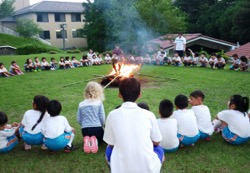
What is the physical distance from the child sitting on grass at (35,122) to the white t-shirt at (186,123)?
92.2 inches

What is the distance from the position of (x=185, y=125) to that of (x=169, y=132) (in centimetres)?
41

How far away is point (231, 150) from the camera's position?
176 inches

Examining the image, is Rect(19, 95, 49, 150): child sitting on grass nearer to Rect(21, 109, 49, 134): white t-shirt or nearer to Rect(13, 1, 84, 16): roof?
Rect(21, 109, 49, 134): white t-shirt

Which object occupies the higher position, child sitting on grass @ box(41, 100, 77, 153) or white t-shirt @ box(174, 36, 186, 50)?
white t-shirt @ box(174, 36, 186, 50)

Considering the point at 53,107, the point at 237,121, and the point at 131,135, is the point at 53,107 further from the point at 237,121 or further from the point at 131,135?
the point at 237,121

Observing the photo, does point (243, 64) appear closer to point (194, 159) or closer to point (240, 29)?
point (194, 159)

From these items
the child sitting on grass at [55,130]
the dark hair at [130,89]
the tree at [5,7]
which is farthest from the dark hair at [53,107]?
the tree at [5,7]

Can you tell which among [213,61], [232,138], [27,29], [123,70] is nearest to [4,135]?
[232,138]

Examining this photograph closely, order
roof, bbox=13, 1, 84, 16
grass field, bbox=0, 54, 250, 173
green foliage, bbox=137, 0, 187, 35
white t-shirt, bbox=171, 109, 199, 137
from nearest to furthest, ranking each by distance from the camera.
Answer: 1. grass field, bbox=0, 54, 250, 173
2. white t-shirt, bbox=171, 109, 199, 137
3. green foliage, bbox=137, 0, 187, 35
4. roof, bbox=13, 1, 84, 16

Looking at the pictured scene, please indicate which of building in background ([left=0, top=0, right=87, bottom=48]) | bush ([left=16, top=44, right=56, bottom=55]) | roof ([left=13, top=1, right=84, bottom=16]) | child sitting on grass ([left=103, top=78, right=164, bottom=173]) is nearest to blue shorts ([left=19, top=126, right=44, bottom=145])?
child sitting on grass ([left=103, top=78, right=164, bottom=173])

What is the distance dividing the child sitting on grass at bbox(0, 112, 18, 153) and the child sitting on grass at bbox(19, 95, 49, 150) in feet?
0.69

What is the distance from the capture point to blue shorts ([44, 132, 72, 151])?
14.3ft

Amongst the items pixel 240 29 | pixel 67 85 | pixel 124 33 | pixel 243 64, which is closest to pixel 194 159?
pixel 67 85

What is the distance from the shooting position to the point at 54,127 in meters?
4.38
